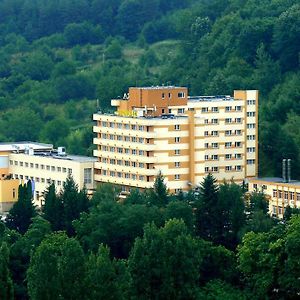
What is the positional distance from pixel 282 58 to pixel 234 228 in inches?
1193

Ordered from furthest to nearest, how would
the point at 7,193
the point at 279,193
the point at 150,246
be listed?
the point at 7,193, the point at 279,193, the point at 150,246

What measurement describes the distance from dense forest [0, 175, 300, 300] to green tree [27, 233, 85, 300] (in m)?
0.03

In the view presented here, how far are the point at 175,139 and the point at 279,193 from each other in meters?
4.61

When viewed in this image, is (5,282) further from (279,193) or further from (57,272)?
(279,193)

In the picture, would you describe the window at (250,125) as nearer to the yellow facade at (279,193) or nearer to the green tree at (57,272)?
the yellow facade at (279,193)

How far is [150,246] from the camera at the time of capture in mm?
66500

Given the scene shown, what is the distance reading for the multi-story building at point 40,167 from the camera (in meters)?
84.4

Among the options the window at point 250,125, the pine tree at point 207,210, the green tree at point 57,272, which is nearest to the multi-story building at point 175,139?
the window at point 250,125

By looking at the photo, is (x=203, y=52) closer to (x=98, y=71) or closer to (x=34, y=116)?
(x=34, y=116)

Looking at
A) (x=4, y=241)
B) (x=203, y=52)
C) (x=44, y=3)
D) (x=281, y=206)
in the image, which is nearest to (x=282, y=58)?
(x=203, y=52)

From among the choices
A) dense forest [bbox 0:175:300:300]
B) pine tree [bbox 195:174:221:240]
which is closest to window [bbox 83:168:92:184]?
dense forest [bbox 0:175:300:300]

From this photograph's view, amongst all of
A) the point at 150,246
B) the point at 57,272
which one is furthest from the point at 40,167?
the point at 57,272

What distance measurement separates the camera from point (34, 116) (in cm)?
11438

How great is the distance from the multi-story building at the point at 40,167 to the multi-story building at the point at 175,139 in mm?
758
